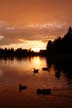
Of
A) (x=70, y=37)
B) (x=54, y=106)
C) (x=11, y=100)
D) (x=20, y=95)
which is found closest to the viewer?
(x=54, y=106)

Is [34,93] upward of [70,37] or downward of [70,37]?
downward

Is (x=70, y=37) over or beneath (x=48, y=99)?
over

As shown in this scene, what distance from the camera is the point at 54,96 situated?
5803cm

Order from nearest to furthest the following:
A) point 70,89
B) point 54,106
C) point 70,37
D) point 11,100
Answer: point 54,106 < point 11,100 < point 70,89 < point 70,37

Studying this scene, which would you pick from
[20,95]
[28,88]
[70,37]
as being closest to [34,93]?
[20,95]

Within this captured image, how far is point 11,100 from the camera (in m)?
55.2

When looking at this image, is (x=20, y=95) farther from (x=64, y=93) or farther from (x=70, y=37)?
(x=70, y=37)

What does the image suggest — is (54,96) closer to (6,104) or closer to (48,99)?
(48,99)

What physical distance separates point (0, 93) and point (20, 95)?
11.8 ft

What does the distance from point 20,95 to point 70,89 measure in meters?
10.4

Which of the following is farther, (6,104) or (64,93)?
(64,93)

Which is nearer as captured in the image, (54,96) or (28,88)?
(54,96)

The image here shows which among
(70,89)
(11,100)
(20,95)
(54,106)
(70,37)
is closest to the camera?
(54,106)

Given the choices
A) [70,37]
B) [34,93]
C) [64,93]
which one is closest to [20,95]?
[34,93]
